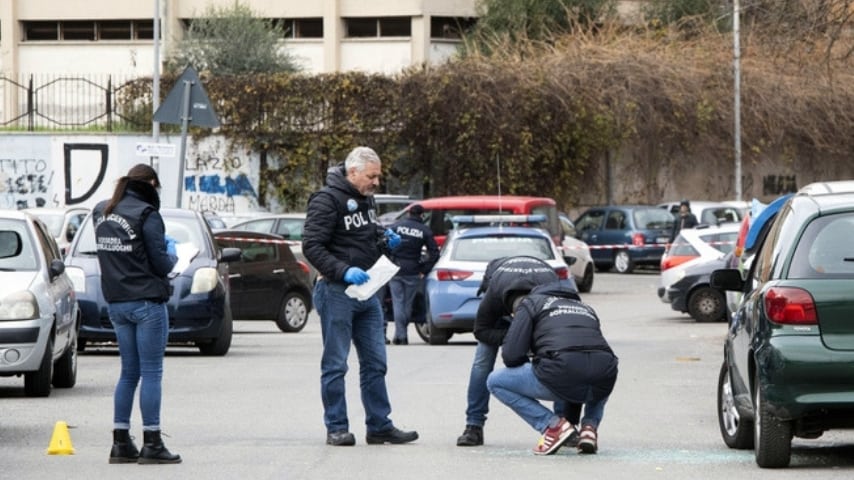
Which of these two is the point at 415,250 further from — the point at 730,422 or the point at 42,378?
the point at 730,422

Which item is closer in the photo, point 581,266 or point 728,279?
point 728,279

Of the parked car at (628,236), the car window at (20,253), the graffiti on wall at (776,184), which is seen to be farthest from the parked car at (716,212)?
the car window at (20,253)

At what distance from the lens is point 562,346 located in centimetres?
1091

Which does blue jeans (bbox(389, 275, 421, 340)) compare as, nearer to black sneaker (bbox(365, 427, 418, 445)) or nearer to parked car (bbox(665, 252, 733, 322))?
parked car (bbox(665, 252, 733, 322))

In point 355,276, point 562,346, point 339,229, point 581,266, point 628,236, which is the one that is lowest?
point 581,266

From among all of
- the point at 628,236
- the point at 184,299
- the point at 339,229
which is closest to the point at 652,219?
the point at 628,236

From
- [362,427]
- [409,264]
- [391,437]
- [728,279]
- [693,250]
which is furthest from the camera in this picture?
[693,250]

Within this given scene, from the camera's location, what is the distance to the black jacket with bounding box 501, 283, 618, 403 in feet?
35.8

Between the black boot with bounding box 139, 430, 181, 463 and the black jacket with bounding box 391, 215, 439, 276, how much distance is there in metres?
11.7

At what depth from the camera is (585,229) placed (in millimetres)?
43406

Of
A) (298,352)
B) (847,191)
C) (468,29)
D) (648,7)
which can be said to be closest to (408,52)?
(468,29)

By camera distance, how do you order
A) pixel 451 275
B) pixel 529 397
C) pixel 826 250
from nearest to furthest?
1. pixel 826 250
2. pixel 529 397
3. pixel 451 275

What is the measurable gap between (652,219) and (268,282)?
18714 mm

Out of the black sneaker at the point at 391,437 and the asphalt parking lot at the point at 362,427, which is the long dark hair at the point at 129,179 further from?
the black sneaker at the point at 391,437
